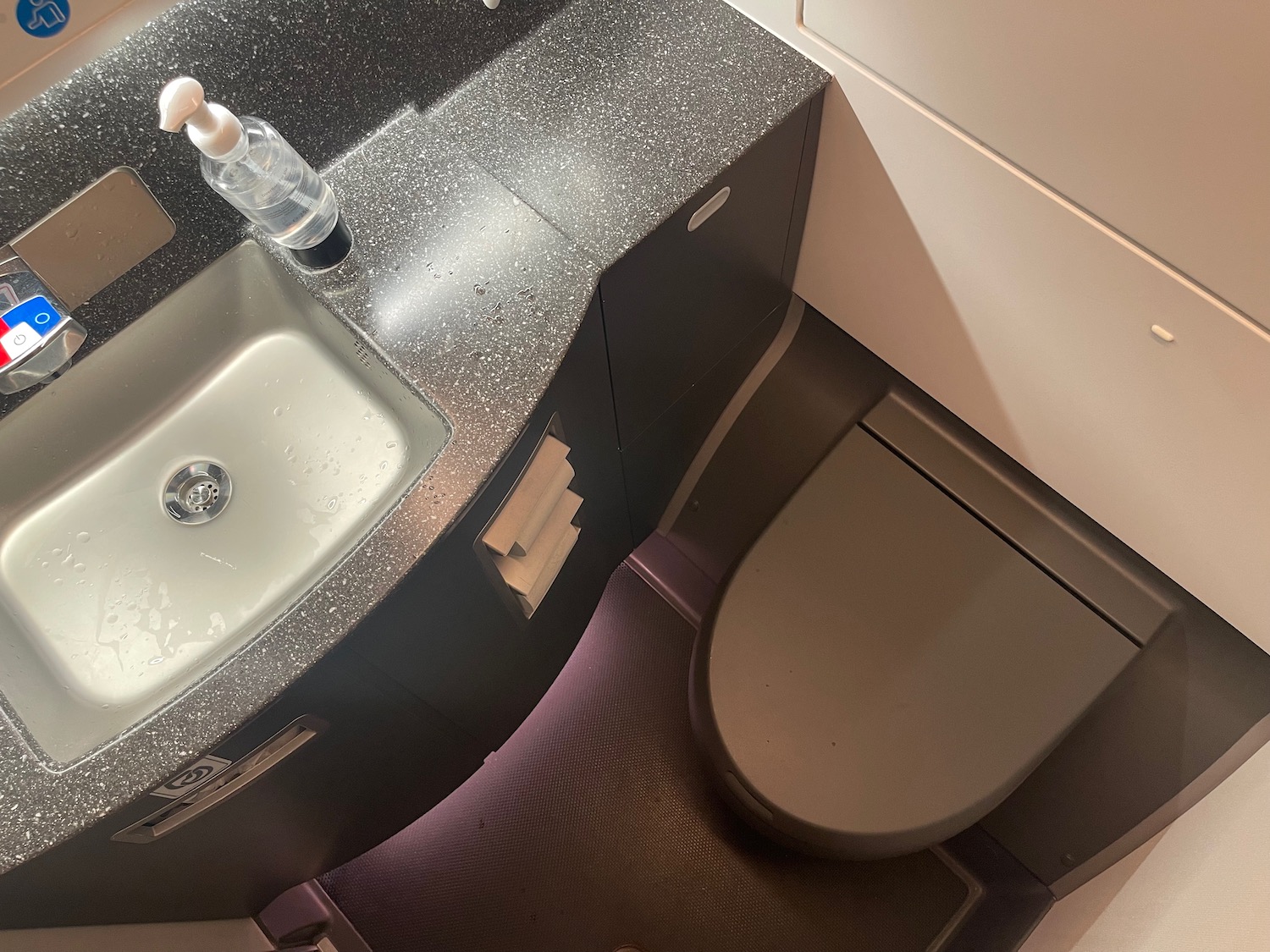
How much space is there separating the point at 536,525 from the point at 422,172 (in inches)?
14.0

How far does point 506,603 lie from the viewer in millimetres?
954

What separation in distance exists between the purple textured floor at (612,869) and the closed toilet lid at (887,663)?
1.06 ft

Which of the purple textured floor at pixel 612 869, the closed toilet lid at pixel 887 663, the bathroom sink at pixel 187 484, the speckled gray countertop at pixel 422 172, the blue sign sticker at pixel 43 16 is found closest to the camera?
the blue sign sticker at pixel 43 16

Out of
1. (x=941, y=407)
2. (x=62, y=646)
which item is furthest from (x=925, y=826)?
(x=62, y=646)

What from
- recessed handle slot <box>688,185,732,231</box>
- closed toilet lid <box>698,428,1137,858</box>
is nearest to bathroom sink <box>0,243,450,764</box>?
recessed handle slot <box>688,185,732,231</box>

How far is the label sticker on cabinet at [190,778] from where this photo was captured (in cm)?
67

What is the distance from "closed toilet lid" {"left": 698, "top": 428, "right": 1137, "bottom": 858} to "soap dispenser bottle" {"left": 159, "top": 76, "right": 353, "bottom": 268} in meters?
0.58

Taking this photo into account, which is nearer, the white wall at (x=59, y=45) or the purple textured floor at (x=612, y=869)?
the white wall at (x=59, y=45)

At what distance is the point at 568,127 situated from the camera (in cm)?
85

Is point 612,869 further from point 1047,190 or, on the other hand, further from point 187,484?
point 1047,190

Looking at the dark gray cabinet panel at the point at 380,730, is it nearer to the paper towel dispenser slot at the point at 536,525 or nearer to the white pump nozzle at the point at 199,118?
the paper towel dispenser slot at the point at 536,525

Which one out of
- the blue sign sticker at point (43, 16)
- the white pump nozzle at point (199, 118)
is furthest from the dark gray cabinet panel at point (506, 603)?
the blue sign sticker at point (43, 16)

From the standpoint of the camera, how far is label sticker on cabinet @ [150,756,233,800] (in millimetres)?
667

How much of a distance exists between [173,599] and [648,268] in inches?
20.9
